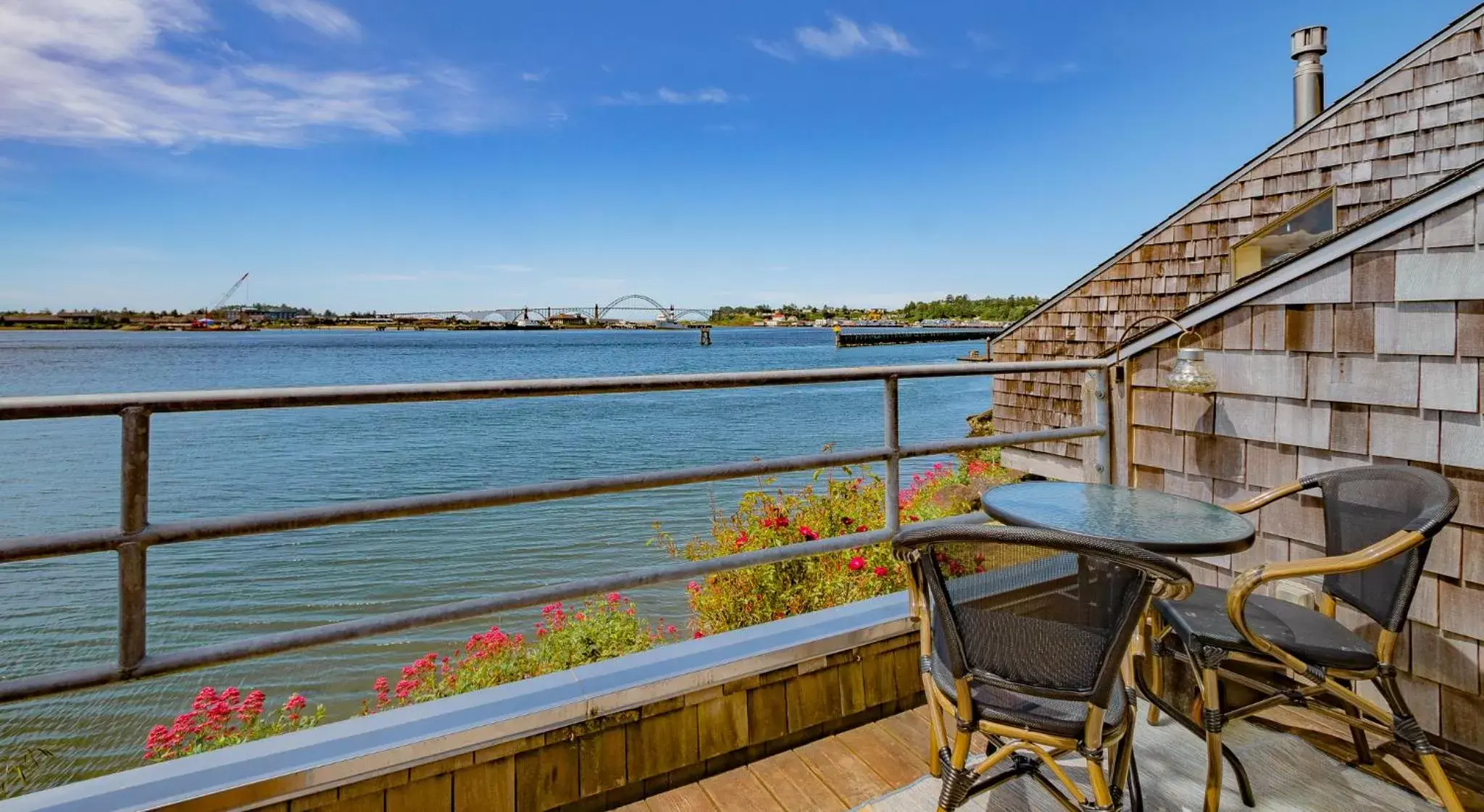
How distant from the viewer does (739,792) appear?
1.89 metres

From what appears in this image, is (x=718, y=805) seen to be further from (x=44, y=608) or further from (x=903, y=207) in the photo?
(x=903, y=207)

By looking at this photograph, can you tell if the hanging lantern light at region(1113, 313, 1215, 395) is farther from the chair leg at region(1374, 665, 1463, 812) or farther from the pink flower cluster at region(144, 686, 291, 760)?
the pink flower cluster at region(144, 686, 291, 760)

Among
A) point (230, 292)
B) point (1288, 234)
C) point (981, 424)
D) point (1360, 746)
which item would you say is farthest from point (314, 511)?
point (230, 292)

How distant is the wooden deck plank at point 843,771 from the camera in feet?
6.22

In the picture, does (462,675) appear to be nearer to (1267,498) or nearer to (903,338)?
(1267,498)

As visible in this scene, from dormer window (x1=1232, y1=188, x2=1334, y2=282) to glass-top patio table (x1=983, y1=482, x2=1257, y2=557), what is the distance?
18.3 ft

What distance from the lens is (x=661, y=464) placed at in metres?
13.6

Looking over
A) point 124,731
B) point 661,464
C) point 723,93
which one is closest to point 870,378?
point 124,731

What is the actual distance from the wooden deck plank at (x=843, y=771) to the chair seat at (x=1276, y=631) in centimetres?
91

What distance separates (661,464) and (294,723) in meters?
10.9

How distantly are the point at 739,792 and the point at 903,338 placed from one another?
208ft

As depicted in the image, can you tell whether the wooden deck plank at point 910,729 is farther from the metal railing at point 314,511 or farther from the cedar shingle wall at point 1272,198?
the cedar shingle wall at point 1272,198

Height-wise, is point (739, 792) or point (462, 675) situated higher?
point (739, 792)

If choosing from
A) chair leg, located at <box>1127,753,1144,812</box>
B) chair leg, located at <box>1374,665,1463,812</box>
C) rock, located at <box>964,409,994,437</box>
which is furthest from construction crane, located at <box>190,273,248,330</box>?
chair leg, located at <box>1374,665,1463,812</box>
